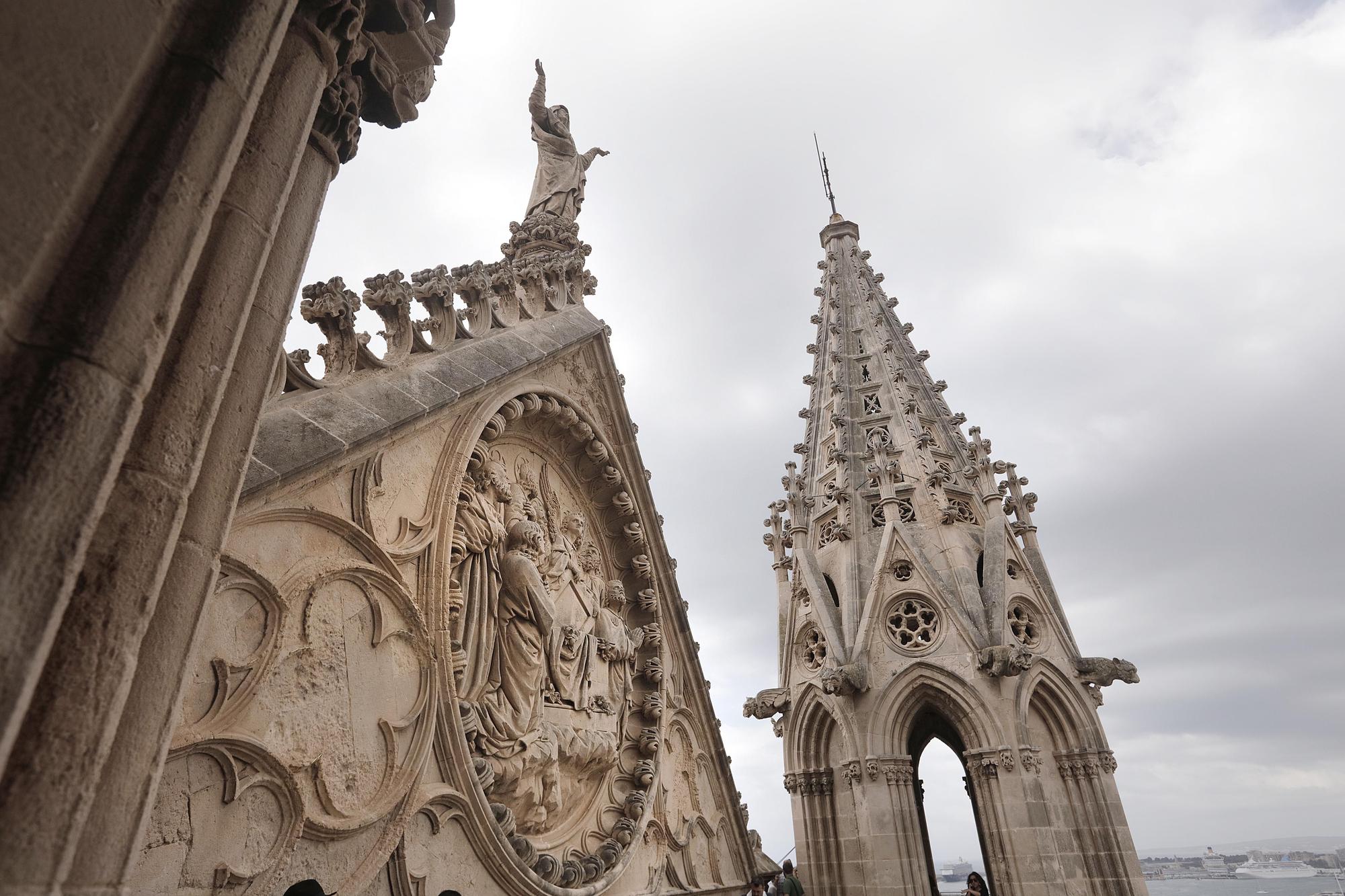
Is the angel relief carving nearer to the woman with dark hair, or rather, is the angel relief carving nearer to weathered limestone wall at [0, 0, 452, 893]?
weathered limestone wall at [0, 0, 452, 893]

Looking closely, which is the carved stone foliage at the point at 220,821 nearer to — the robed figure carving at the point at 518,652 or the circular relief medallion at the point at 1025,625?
the robed figure carving at the point at 518,652

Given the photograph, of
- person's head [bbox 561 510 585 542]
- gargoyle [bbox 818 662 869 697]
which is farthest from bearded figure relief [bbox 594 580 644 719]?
gargoyle [bbox 818 662 869 697]

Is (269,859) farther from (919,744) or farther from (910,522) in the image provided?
(919,744)

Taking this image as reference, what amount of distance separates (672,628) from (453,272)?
378cm

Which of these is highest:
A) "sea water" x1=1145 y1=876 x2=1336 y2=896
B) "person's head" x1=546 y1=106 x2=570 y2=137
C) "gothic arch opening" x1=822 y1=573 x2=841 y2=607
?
"person's head" x1=546 y1=106 x2=570 y2=137

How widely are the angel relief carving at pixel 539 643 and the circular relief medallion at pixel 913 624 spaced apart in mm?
5223

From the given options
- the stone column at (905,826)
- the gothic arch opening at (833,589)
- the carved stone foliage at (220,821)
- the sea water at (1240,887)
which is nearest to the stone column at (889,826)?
the stone column at (905,826)

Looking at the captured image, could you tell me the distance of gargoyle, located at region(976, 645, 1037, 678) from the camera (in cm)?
1000

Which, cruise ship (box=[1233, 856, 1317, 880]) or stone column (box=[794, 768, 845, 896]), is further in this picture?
cruise ship (box=[1233, 856, 1317, 880])

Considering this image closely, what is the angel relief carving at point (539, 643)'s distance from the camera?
4801mm

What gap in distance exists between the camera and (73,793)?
1.30m

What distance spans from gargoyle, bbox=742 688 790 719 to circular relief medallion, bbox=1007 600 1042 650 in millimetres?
3237

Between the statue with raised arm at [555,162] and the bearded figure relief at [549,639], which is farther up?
the statue with raised arm at [555,162]

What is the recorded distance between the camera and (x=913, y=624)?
10961mm
